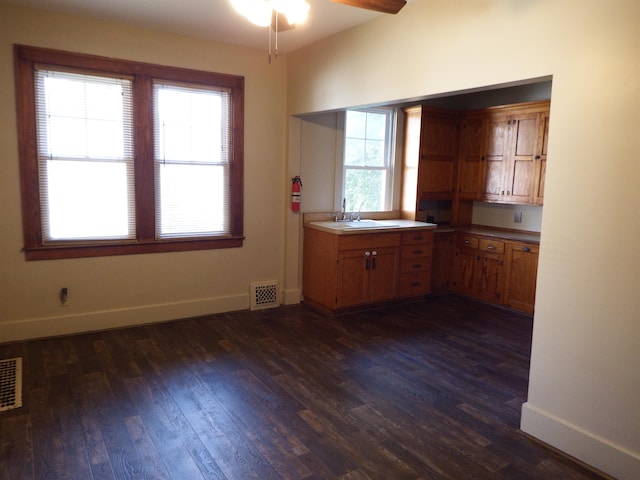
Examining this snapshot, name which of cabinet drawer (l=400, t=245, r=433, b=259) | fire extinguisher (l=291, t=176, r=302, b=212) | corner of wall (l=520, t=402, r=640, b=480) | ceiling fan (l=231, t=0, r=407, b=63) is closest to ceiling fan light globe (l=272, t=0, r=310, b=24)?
ceiling fan (l=231, t=0, r=407, b=63)

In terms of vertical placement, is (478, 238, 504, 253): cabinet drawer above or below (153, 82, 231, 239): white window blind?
below

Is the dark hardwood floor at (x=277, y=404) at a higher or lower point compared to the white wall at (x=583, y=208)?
lower

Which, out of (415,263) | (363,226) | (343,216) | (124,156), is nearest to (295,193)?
(343,216)

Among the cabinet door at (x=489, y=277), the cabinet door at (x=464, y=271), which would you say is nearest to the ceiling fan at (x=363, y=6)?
the cabinet door at (x=489, y=277)

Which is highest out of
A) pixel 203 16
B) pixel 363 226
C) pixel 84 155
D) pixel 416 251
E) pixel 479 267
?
pixel 203 16

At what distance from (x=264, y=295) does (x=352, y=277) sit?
0.97 metres

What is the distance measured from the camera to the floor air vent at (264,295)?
4754 mm

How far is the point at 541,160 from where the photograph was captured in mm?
4590

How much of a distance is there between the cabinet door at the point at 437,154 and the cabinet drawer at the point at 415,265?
30.9 inches

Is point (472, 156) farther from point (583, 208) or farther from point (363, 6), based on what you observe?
point (363, 6)

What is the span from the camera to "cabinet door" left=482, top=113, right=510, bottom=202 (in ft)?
16.3

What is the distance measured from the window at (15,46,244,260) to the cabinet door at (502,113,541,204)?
2.88 m

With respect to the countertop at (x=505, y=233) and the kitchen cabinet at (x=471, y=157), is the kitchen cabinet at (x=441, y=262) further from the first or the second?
the kitchen cabinet at (x=471, y=157)

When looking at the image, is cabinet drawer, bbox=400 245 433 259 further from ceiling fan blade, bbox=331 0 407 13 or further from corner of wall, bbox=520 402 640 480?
ceiling fan blade, bbox=331 0 407 13
